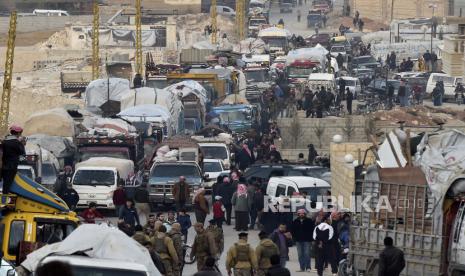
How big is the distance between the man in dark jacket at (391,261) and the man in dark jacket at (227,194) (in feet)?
43.6

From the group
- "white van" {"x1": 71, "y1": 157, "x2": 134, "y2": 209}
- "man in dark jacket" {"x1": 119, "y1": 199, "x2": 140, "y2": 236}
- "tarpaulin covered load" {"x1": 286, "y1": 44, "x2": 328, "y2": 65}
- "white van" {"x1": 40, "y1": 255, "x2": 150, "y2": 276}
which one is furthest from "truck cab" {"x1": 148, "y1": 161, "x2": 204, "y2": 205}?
"tarpaulin covered load" {"x1": 286, "y1": 44, "x2": 328, "y2": 65}

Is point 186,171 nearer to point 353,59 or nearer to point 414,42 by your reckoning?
point 353,59

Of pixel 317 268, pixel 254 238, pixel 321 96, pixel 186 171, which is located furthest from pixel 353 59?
pixel 317 268

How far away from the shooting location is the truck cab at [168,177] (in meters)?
37.3

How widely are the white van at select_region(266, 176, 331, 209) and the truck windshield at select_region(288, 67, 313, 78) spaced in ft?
125

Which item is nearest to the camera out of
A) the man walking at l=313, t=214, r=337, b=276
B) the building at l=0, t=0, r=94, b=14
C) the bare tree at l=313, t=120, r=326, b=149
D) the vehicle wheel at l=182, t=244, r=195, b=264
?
the vehicle wheel at l=182, t=244, r=195, b=264

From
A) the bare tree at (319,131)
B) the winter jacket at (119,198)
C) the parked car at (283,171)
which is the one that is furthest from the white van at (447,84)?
the winter jacket at (119,198)

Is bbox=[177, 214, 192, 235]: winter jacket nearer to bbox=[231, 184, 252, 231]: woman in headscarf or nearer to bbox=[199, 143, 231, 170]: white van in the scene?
bbox=[231, 184, 252, 231]: woman in headscarf

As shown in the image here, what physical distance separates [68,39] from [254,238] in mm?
67300

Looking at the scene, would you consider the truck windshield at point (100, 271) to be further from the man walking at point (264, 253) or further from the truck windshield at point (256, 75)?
the truck windshield at point (256, 75)

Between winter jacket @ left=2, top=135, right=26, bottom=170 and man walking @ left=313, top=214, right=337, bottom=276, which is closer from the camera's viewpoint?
winter jacket @ left=2, top=135, right=26, bottom=170

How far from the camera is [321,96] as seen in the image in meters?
58.1

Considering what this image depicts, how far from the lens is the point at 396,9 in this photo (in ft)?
402

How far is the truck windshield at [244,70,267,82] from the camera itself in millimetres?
70438
